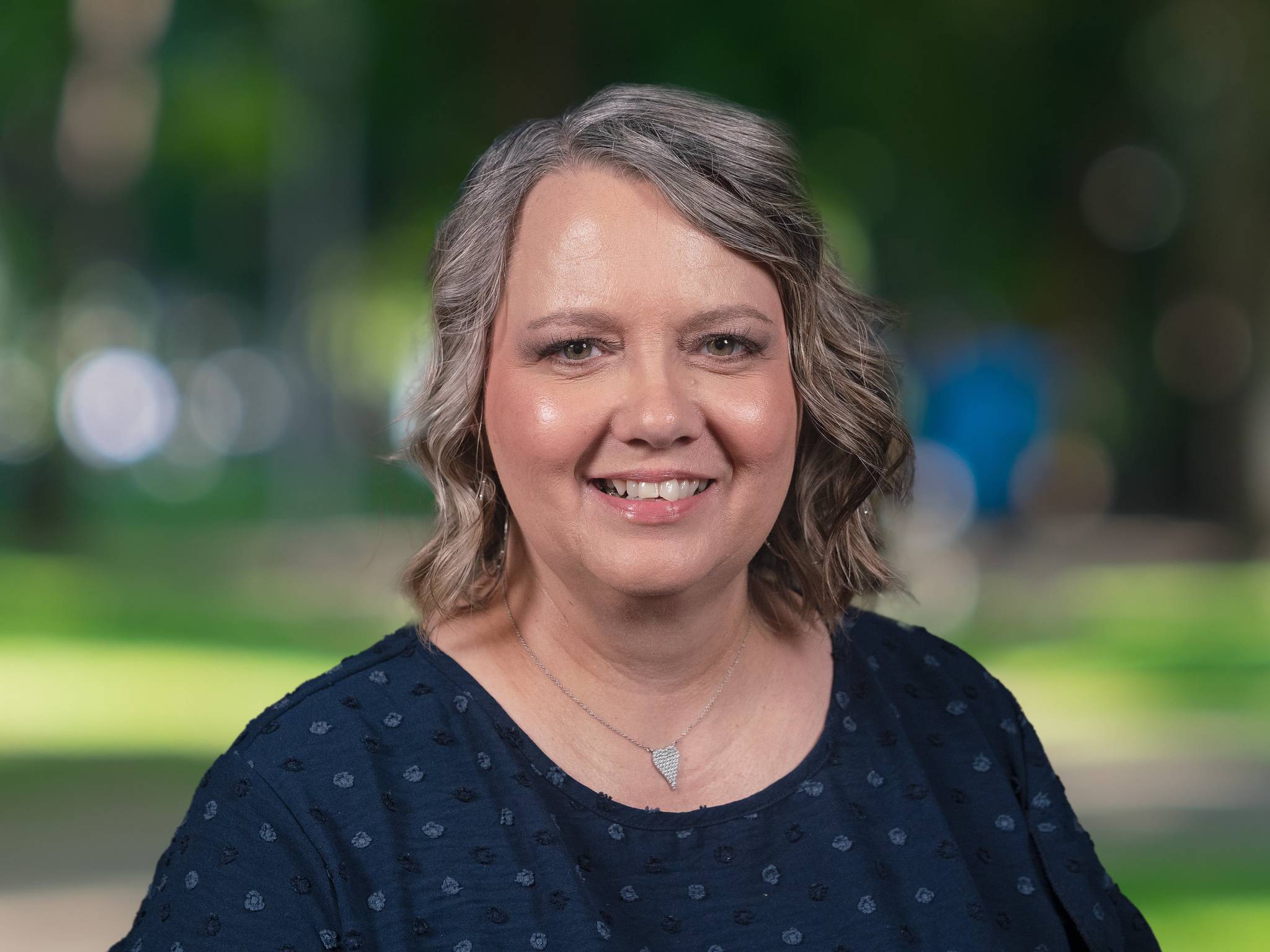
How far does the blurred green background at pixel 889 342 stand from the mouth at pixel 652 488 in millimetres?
650

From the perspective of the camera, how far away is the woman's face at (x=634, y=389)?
2582mm

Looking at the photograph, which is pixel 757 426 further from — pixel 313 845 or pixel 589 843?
pixel 313 845

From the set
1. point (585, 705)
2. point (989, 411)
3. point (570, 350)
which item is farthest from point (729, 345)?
point (989, 411)

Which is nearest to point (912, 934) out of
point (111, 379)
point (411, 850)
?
point (411, 850)

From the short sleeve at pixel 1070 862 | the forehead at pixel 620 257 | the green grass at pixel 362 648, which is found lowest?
the green grass at pixel 362 648

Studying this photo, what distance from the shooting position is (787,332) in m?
2.81

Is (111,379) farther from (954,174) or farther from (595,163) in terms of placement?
(595,163)

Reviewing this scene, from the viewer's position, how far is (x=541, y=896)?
97.7 inches

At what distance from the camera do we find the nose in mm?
2551

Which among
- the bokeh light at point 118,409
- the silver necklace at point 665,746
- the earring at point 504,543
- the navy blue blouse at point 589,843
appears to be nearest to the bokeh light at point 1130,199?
the navy blue blouse at point 589,843

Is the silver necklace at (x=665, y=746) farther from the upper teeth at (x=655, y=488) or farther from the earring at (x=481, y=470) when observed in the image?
the upper teeth at (x=655, y=488)

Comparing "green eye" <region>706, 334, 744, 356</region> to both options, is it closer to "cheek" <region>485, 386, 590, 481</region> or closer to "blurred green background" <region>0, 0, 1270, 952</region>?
"cheek" <region>485, 386, 590, 481</region>

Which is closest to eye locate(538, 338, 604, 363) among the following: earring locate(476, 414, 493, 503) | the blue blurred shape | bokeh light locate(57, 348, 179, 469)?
earring locate(476, 414, 493, 503)

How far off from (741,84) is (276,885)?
57.7 feet
